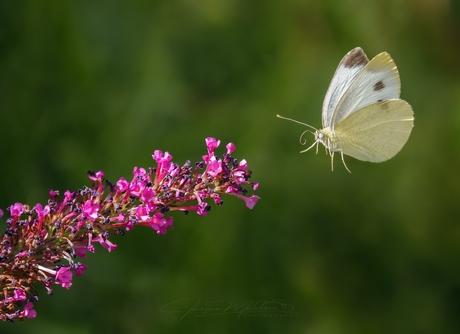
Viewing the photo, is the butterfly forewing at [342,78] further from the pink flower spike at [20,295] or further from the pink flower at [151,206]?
the pink flower spike at [20,295]

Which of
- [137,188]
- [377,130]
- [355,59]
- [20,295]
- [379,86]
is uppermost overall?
[355,59]

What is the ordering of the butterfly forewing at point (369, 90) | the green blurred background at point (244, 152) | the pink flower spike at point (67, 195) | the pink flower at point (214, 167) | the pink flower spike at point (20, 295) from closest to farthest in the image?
the pink flower spike at point (20, 295)
the pink flower spike at point (67, 195)
the pink flower at point (214, 167)
the butterfly forewing at point (369, 90)
the green blurred background at point (244, 152)

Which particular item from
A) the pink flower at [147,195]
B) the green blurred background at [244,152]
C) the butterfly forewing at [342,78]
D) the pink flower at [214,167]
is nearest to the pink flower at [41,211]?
the pink flower at [147,195]

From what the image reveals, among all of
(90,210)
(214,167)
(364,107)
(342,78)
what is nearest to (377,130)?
(364,107)

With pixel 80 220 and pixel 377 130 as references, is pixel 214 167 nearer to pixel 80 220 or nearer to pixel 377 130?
pixel 80 220

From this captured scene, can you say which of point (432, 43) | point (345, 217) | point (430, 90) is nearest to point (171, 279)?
point (345, 217)

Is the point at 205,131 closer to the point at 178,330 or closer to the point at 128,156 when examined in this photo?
the point at 128,156

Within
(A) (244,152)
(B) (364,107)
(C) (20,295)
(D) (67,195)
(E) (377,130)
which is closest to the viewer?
(C) (20,295)
